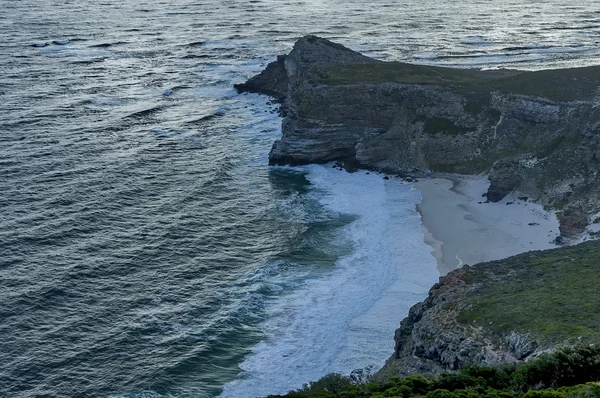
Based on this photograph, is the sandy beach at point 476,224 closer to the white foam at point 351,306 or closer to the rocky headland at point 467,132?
the rocky headland at point 467,132

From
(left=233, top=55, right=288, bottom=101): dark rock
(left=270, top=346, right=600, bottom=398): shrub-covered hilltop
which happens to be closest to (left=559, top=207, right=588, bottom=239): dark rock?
(left=270, top=346, right=600, bottom=398): shrub-covered hilltop

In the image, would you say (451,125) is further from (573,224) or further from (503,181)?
(573,224)

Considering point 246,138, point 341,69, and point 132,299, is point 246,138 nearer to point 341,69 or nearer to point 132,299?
point 341,69

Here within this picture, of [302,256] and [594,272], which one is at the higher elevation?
[594,272]

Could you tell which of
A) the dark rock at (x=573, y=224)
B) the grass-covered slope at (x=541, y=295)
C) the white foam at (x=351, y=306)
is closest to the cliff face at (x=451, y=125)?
the dark rock at (x=573, y=224)

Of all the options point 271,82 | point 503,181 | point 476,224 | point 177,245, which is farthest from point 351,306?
point 271,82

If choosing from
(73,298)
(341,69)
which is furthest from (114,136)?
(73,298)
